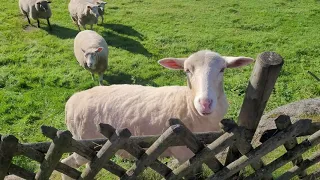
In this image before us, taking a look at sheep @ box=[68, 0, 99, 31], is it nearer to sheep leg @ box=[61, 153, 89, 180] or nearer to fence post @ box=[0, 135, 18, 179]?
sheep leg @ box=[61, 153, 89, 180]

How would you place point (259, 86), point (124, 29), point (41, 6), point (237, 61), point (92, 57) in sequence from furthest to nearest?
point (124, 29), point (41, 6), point (92, 57), point (237, 61), point (259, 86)

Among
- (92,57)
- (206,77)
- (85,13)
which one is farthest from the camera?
(85,13)

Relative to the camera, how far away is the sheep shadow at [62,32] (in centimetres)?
1170

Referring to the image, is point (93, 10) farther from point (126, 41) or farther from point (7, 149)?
point (7, 149)

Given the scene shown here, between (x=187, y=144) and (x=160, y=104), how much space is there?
1525 millimetres

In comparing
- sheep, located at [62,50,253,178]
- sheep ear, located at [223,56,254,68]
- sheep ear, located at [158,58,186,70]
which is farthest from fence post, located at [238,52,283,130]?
sheep ear, located at [158,58,186,70]

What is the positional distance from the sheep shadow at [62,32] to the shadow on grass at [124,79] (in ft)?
10.1

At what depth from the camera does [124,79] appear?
913 cm

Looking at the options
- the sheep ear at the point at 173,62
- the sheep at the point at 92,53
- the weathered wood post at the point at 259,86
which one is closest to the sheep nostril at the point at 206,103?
the weathered wood post at the point at 259,86

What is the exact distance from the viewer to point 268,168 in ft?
11.4

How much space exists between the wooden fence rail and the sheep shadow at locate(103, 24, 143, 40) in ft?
27.6

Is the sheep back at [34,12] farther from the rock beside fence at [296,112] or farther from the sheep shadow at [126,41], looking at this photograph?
the rock beside fence at [296,112]

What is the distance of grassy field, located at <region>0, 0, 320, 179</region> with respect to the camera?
784 cm

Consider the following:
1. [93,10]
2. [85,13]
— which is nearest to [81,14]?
[85,13]
